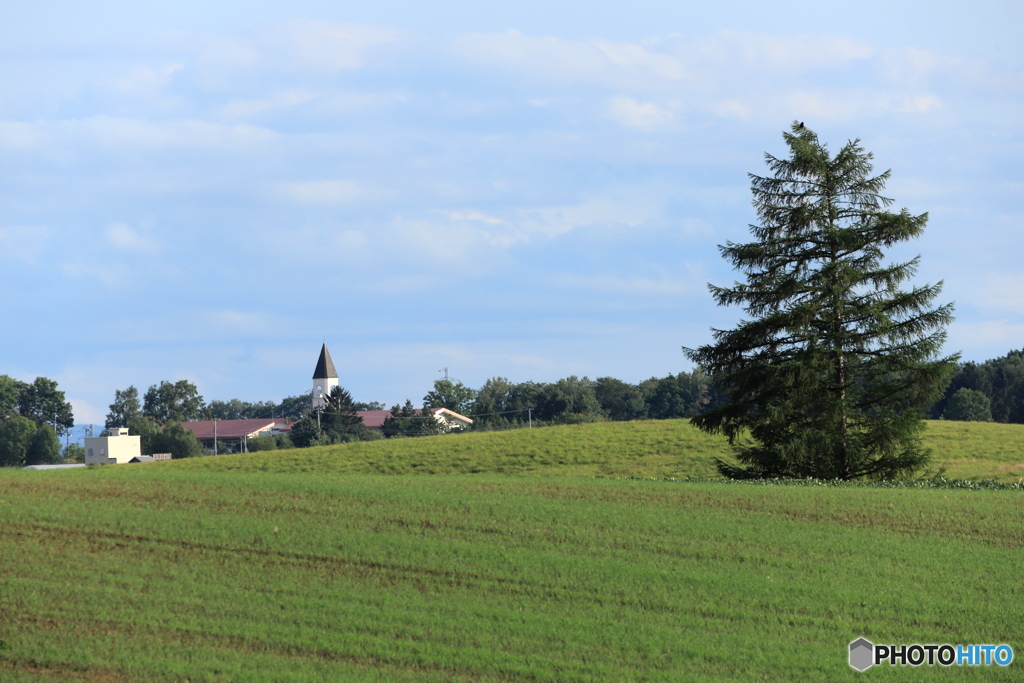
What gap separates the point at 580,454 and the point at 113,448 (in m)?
69.3

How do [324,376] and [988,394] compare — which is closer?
[988,394]

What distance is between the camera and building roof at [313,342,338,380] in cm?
13206

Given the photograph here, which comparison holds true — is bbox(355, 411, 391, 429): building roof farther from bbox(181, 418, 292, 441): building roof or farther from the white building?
the white building

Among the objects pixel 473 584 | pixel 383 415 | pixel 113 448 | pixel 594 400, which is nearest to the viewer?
pixel 473 584

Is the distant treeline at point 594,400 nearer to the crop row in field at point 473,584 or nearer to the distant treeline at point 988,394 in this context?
Answer: the distant treeline at point 988,394

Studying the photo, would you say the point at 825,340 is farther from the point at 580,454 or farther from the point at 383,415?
the point at 383,415

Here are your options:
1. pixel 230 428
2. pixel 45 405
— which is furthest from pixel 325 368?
pixel 45 405

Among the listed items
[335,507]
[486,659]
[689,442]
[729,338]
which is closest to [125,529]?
[335,507]

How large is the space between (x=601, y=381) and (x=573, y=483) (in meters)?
106

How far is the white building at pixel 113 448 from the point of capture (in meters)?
92.0

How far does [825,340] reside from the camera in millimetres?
26453

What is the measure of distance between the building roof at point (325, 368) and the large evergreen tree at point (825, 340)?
108937 mm

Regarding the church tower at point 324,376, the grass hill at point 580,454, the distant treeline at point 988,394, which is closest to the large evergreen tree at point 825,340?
the grass hill at point 580,454

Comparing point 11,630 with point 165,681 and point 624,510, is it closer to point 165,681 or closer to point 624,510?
point 165,681
